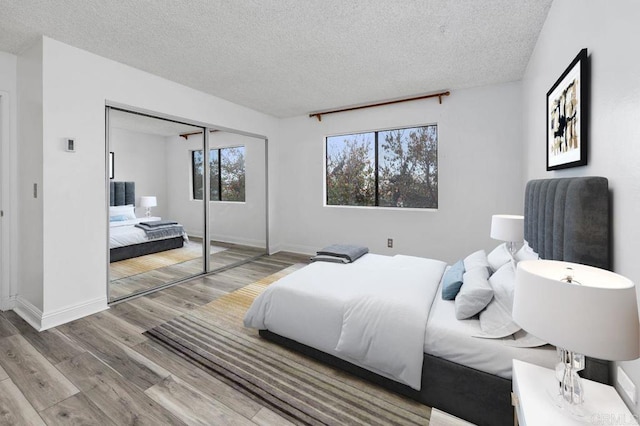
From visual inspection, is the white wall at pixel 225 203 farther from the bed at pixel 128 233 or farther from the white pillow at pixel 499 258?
the white pillow at pixel 499 258

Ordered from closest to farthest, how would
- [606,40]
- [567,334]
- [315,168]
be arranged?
[567,334] → [606,40] → [315,168]

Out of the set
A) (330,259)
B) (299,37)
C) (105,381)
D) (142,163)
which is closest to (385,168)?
(330,259)

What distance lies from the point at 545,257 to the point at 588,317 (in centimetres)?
107

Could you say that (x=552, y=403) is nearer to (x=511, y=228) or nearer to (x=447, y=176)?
(x=511, y=228)

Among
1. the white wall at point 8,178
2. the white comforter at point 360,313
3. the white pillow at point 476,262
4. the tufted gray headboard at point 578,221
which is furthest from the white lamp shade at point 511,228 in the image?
the white wall at point 8,178

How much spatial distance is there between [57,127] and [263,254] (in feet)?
11.0

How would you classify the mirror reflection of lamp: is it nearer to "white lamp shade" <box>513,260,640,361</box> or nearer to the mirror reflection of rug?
the mirror reflection of rug

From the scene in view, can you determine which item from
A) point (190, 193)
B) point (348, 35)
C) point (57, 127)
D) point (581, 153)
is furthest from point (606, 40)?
point (190, 193)

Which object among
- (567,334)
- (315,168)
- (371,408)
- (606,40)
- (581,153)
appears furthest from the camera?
(315,168)

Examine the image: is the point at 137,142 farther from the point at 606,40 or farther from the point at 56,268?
the point at 606,40

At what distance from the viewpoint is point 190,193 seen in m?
3.98

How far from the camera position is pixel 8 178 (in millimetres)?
2828

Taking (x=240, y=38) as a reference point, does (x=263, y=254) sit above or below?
below

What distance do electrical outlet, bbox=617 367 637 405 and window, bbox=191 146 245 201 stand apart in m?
4.20
